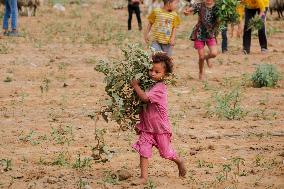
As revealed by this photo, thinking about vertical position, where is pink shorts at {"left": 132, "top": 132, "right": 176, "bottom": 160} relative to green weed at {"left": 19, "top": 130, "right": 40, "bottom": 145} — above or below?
above

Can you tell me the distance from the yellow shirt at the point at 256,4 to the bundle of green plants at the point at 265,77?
327cm

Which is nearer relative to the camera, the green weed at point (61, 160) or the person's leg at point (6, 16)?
the green weed at point (61, 160)

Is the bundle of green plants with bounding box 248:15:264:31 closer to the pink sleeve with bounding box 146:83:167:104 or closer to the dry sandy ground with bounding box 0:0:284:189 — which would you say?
Result: the dry sandy ground with bounding box 0:0:284:189

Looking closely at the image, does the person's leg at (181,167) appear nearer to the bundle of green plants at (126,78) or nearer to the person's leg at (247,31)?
the bundle of green plants at (126,78)

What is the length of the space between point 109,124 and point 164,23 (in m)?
2.39

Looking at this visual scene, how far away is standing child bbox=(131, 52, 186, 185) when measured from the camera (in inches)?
229

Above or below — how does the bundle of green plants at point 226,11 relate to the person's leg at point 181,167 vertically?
above

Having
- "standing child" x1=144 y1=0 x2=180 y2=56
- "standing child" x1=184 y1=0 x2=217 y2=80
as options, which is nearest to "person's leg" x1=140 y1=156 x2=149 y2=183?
"standing child" x1=144 y1=0 x2=180 y2=56

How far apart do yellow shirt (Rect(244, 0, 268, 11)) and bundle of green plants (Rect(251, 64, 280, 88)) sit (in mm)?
3273

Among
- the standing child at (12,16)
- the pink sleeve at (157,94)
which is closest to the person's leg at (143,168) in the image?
the pink sleeve at (157,94)

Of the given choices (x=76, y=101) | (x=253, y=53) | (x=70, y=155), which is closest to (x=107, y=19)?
(x=253, y=53)

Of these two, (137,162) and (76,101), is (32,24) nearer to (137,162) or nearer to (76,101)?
→ (76,101)

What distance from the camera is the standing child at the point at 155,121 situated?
229 inches

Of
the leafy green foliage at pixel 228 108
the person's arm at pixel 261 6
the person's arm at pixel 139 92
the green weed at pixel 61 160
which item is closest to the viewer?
the person's arm at pixel 139 92
